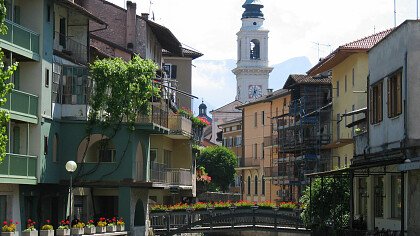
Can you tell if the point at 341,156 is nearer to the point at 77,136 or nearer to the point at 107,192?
the point at 107,192

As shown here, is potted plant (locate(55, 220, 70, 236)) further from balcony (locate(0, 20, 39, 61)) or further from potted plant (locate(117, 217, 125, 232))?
balcony (locate(0, 20, 39, 61))

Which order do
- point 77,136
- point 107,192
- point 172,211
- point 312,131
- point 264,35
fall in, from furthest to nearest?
point 264,35 → point 312,131 → point 172,211 → point 107,192 → point 77,136

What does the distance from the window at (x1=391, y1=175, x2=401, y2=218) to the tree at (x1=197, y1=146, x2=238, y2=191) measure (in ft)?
265

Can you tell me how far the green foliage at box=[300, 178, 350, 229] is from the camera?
47750mm

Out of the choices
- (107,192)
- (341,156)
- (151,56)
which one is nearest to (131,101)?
(107,192)

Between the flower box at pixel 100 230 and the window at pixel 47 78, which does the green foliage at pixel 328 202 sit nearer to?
the flower box at pixel 100 230

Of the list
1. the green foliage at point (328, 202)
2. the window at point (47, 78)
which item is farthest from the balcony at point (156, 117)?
the green foliage at point (328, 202)

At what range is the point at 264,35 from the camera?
7766 inches

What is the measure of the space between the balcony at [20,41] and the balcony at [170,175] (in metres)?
13.0

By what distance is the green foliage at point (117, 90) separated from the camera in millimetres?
51375

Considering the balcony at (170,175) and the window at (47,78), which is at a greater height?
the window at (47,78)

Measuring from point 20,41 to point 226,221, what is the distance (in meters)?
25.6

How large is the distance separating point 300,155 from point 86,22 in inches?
1610

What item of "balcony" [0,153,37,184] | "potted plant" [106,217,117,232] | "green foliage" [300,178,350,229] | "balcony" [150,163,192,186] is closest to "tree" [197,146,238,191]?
"balcony" [150,163,192,186]
